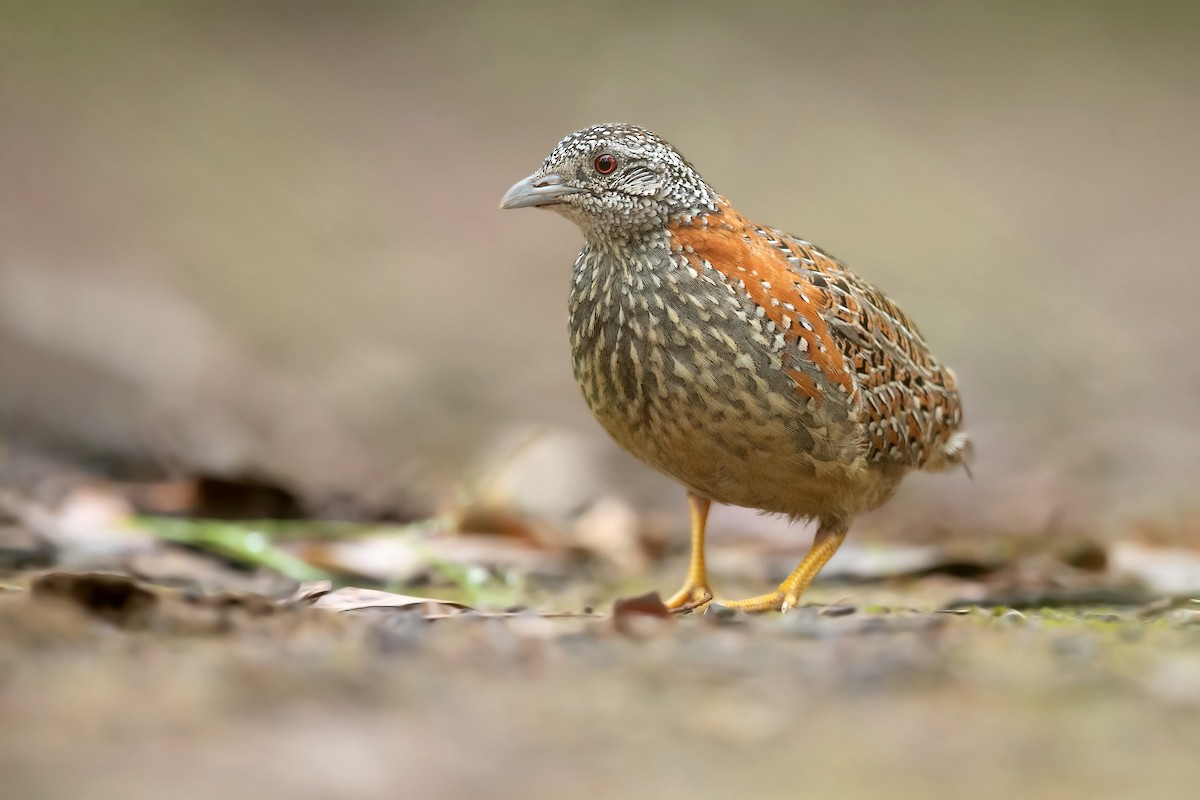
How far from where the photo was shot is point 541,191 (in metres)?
5.14

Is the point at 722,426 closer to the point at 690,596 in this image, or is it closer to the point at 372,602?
the point at 690,596

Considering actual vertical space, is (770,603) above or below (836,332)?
below

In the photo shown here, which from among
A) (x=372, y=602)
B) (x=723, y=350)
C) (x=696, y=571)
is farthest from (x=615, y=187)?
(x=372, y=602)

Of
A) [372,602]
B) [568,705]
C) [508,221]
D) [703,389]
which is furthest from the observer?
[508,221]

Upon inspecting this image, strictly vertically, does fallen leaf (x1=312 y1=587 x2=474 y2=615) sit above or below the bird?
below

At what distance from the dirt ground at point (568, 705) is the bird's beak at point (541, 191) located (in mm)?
1766

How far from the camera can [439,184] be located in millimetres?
17906

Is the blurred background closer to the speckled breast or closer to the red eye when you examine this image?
the speckled breast

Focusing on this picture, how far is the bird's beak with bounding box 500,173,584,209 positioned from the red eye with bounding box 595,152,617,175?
0.36ft

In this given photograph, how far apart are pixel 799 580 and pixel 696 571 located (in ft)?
1.60

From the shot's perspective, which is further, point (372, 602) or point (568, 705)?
point (372, 602)

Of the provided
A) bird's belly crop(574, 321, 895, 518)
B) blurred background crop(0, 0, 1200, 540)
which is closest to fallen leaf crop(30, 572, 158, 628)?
bird's belly crop(574, 321, 895, 518)

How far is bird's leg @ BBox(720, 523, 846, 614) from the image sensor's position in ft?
16.5

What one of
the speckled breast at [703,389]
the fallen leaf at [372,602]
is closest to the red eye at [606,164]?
the speckled breast at [703,389]
